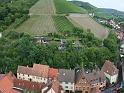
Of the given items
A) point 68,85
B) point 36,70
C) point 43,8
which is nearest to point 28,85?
point 36,70

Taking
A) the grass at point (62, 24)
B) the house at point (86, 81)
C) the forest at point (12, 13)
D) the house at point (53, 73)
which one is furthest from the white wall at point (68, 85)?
A: the forest at point (12, 13)

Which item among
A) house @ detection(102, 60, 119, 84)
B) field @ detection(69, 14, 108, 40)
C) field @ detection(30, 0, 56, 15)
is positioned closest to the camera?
house @ detection(102, 60, 119, 84)

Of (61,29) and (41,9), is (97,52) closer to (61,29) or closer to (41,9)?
(61,29)

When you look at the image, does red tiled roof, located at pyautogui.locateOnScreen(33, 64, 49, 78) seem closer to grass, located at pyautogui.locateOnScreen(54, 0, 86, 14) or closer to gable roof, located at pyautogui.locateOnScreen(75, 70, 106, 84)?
gable roof, located at pyautogui.locateOnScreen(75, 70, 106, 84)

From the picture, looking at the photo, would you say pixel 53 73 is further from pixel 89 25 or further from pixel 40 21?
pixel 89 25

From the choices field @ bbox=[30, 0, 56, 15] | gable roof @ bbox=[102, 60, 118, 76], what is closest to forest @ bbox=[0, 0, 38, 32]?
field @ bbox=[30, 0, 56, 15]

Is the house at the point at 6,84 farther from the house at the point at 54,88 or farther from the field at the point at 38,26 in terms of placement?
the field at the point at 38,26
